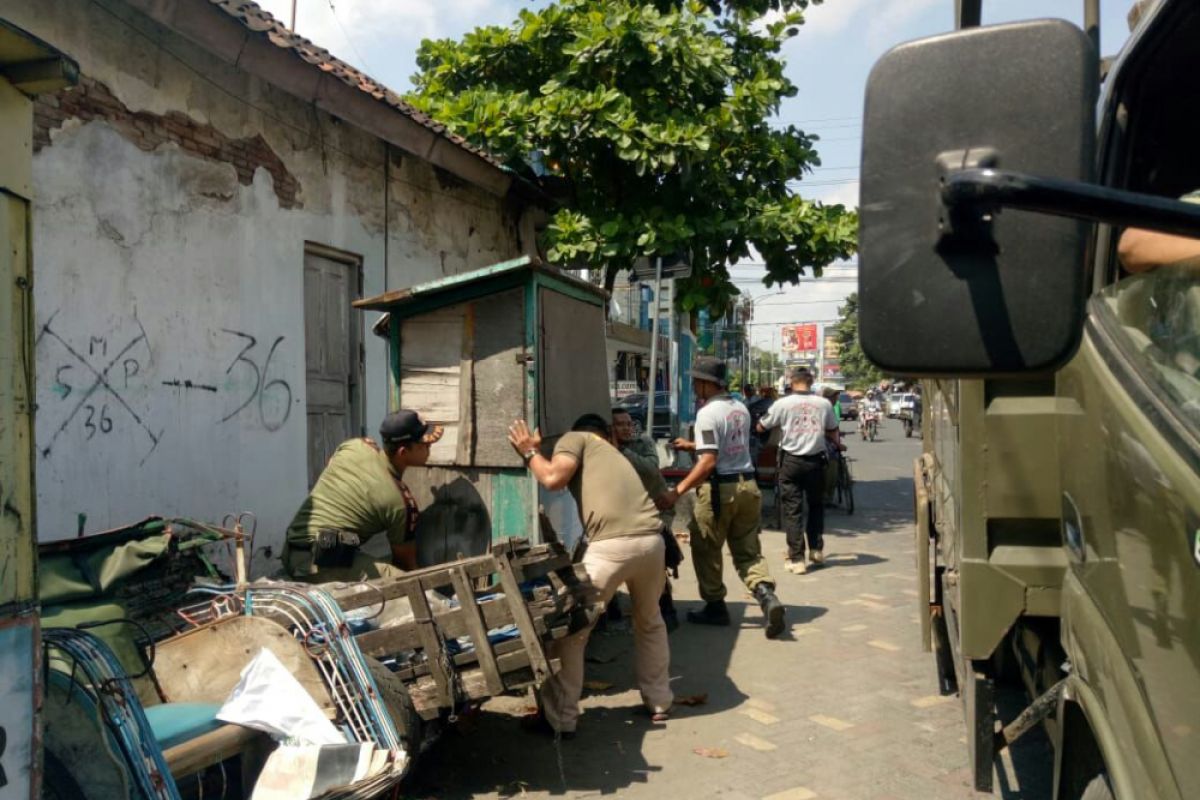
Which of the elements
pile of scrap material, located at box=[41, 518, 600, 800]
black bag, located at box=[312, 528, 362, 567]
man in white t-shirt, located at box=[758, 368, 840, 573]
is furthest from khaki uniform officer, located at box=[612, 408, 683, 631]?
man in white t-shirt, located at box=[758, 368, 840, 573]

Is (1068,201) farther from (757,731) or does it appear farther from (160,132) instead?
(160,132)

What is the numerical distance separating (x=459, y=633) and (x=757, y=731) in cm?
181

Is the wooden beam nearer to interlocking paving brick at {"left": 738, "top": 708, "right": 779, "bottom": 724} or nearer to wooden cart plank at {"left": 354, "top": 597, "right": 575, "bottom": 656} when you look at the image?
wooden cart plank at {"left": 354, "top": 597, "right": 575, "bottom": 656}

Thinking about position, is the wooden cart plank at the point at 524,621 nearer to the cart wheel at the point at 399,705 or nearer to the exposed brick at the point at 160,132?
the cart wheel at the point at 399,705

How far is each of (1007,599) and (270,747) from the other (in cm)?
264

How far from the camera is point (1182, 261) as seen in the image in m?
1.88

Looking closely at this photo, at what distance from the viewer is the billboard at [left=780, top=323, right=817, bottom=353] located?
7612 centimetres

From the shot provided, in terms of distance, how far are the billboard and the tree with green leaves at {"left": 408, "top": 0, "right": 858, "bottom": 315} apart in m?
65.9

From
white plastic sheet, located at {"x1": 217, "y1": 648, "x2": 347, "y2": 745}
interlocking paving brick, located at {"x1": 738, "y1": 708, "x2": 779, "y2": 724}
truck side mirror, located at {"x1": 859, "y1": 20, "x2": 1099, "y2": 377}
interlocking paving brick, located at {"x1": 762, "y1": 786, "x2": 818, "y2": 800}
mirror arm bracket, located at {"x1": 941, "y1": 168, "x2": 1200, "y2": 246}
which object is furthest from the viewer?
interlocking paving brick, located at {"x1": 738, "y1": 708, "x2": 779, "y2": 724}

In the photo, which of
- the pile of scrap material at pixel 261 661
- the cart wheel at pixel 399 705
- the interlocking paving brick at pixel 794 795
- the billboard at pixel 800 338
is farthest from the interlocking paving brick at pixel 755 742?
the billboard at pixel 800 338

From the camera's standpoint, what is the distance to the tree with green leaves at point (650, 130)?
30.6ft

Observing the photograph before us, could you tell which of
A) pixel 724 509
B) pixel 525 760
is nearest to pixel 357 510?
pixel 525 760

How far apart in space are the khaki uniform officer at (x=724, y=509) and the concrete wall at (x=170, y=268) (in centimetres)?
316

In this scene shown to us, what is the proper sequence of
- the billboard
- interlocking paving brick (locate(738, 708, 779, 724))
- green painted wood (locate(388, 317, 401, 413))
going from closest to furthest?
interlocking paving brick (locate(738, 708, 779, 724)), green painted wood (locate(388, 317, 401, 413)), the billboard
